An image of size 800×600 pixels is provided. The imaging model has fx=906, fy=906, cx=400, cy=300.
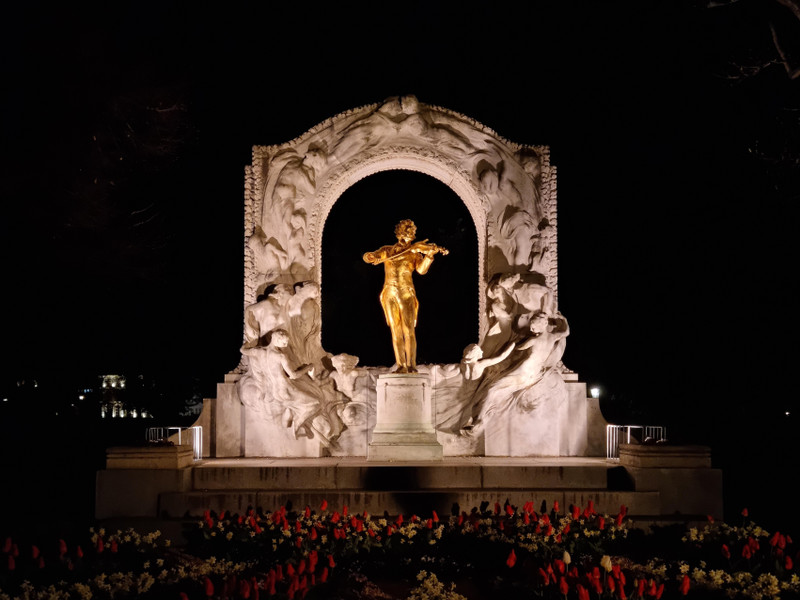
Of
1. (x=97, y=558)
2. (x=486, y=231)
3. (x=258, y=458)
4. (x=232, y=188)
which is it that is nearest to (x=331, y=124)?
(x=486, y=231)

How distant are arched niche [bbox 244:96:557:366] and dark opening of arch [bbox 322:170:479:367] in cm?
144

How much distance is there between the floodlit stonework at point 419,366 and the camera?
13.0m

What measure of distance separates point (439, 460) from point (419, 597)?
5061mm

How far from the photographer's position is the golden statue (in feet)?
40.4

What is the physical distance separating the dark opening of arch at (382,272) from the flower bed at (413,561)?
6331mm

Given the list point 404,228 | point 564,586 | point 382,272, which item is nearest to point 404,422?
point 404,228

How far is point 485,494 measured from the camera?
9.84 m

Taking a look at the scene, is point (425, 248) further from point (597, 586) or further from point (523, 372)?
point (597, 586)

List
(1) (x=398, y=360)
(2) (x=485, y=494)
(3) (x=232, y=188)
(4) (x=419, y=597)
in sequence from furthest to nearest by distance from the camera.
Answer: (3) (x=232, y=188) < (1) (x=398, y=360) < (2) (x=485, y=494) < (4) (x=419, y=597)

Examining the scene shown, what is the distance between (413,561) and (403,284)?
5.32 meters

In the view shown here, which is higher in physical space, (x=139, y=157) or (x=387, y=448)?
(x=139, y=157)

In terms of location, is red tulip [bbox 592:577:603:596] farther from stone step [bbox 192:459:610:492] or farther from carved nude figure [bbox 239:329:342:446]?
carved nude figure [bbox 239:329:342:446]

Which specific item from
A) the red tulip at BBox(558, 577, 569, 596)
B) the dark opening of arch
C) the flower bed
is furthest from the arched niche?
the red tulip at BBox(558, 577, 569, 596)

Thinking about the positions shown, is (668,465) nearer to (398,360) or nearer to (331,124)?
(398,360)
